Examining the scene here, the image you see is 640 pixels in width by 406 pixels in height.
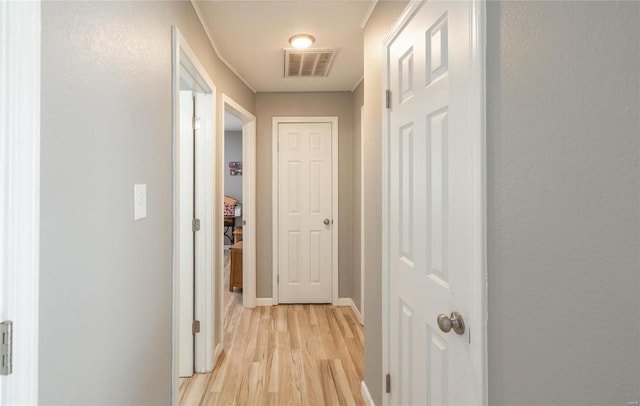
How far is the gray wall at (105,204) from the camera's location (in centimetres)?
75

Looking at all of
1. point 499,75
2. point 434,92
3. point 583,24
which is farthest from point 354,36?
point 583,24

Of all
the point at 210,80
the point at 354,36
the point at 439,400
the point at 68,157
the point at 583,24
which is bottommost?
the point at 439,400

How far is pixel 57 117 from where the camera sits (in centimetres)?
76

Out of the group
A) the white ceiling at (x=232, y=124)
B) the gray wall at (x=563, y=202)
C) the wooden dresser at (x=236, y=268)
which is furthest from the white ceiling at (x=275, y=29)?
the white ceiling at (x=232, y=124)

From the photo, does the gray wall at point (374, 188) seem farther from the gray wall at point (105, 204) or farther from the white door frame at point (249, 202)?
the white door frame at point (249, 202)

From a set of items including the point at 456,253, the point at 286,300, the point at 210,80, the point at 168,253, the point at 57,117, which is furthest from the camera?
the point at 286,300

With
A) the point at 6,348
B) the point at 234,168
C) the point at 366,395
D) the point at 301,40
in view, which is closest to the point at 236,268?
the point at 366,395

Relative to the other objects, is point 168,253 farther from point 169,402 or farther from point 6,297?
point 6,297

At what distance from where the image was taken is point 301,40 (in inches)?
95.1

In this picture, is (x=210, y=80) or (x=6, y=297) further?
(x=210, y=80)

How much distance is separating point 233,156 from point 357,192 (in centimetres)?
470

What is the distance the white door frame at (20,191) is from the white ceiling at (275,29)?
156cm

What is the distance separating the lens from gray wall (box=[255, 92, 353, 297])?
3.69 metres

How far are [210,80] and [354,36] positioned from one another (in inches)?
41.7
